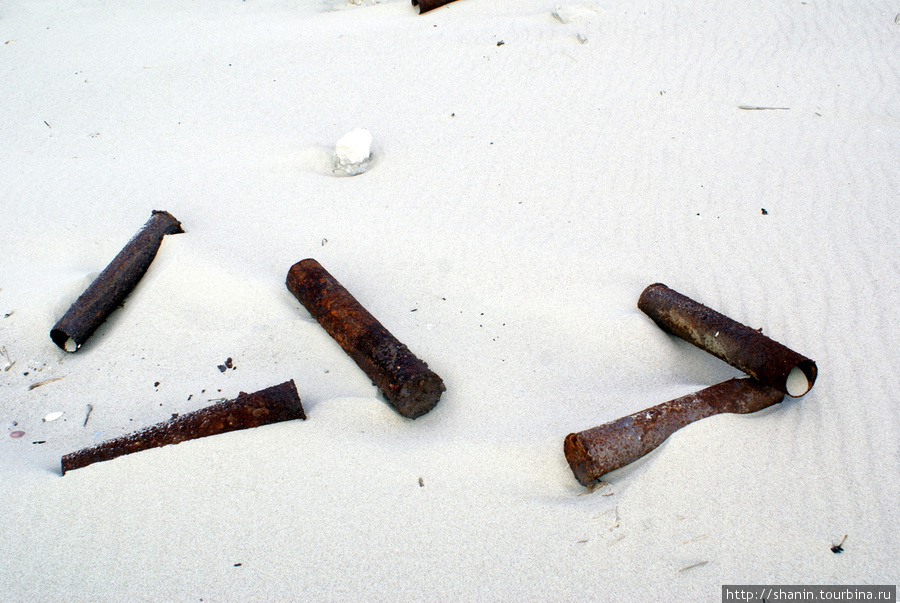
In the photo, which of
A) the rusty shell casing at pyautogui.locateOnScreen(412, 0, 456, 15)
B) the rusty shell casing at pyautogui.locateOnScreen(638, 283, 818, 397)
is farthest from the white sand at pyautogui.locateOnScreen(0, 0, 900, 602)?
the rusty shell casing at pyautogui.locateOnScreen(412, 0, 456, 15)

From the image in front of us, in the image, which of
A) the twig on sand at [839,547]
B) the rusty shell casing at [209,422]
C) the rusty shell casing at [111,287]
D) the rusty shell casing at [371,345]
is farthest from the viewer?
the rusty shell casing at [111,287]

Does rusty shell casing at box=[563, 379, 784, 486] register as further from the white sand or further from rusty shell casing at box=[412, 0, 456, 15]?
rusty shell casing at box=[412, 0, 456, 15]

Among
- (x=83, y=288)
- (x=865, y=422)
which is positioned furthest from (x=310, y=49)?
(x=865, y=422)

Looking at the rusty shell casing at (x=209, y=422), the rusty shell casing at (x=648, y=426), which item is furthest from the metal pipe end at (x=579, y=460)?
the rusty shell casing at (x=209, y=422)

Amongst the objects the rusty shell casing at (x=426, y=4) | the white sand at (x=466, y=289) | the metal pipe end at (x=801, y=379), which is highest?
the rusty shell casing at (x=426, y=4)

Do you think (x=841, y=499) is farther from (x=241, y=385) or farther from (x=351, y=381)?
(x=241, y=385)

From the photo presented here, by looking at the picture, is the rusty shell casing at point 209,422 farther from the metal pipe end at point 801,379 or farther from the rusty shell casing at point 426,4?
the rusty shell casing at point 426,4

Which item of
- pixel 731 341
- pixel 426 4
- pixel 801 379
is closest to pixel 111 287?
pixel 731 341
